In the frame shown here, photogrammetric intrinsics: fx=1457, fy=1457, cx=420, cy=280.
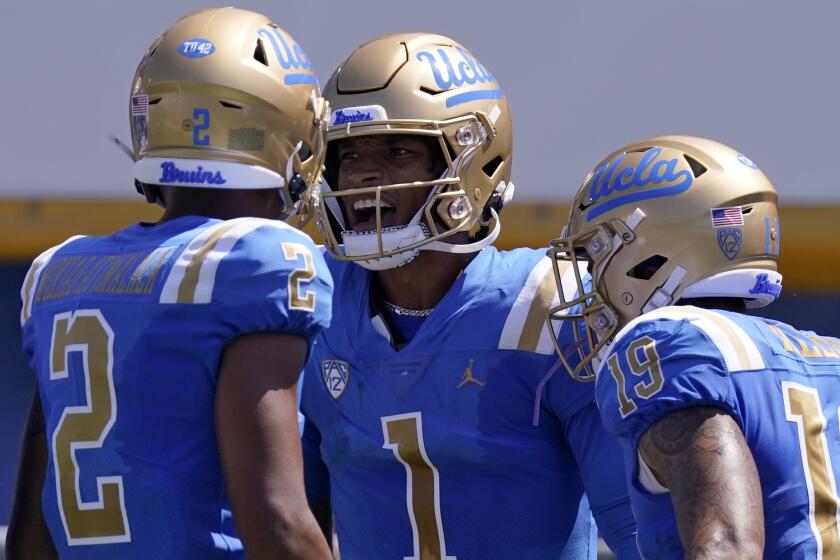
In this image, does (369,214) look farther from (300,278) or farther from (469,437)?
(300,278)

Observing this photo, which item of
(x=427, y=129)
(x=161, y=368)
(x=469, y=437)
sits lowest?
(x=469, y=437)

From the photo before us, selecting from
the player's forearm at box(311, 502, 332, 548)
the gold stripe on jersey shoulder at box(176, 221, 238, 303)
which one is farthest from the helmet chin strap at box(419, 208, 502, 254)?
the gold stripe on jersey shoulder at box(176, 221, 238, 303)

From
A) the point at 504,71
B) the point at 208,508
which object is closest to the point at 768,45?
the point at 504,71

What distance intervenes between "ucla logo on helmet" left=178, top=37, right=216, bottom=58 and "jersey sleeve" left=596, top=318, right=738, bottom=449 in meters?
0.72

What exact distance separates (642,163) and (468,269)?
0.51 meters

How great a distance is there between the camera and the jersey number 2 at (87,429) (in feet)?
6.39

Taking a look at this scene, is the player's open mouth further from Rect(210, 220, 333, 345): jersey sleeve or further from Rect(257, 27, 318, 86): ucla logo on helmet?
Rect(210, 220, 333, 345): jersey sleeve

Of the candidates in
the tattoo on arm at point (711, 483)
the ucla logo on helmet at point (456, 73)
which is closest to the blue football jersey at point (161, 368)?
the tattoo on arm at point (711, 483)

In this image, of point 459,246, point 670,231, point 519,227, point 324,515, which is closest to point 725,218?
point 670,231

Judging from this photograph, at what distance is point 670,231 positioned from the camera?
2.14 metres

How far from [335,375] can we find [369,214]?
29 cm

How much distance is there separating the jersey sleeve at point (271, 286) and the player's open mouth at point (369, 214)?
59cm

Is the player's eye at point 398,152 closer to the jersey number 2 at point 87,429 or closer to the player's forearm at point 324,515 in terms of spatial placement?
the player's forearm at point 324,515

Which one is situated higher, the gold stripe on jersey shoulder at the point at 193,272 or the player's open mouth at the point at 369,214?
the gold stripe on jersey shoulder at the point at 193,272
